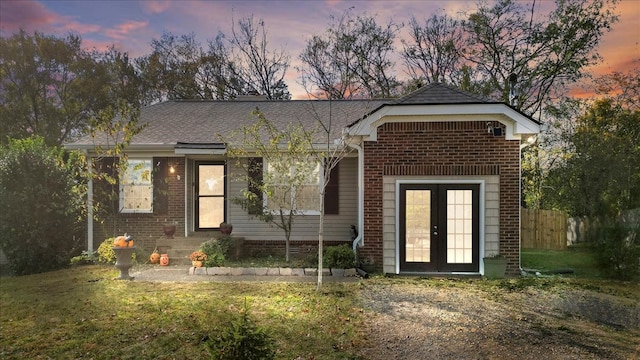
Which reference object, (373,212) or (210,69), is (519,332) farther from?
(210,69)

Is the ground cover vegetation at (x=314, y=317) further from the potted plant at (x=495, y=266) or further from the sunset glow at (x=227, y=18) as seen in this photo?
the sunset glow at (x=227, y=18)

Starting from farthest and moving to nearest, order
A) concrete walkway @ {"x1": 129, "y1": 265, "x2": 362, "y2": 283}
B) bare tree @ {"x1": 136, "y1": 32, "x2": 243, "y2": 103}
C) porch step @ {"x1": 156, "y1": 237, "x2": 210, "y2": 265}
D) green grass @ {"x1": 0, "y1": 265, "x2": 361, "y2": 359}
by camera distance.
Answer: bare tree @ {"x1": 136, "y1": 32, "x2": 243, "y2": 103}
porch step @ {"x1": 156, "y1": 237, "x2": 210, "y2": 265}
concrete walkway @ {"x1": 129, "y1": 265, "x2": 362, "y2": 283}
green grass @ {"x1": 0, "y1": 265, "x2": 361, "y2": 359}

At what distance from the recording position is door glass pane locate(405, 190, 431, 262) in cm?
1034

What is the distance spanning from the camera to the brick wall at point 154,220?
12844mm

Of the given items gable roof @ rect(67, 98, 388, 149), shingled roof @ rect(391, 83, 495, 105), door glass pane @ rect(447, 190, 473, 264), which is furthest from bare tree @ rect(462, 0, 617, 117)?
door glass pane @ rect(447, 190, 473, 264)

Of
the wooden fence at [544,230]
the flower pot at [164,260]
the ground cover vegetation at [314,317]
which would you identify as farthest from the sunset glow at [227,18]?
the wooden fence at [544,230]

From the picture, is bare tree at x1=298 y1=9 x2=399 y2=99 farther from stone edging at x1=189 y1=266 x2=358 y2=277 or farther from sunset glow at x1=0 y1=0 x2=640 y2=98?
stone edging at x1=189 y1=266 x2=358 y2=277

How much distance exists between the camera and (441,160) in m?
10.2

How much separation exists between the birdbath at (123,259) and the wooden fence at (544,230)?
14638mm

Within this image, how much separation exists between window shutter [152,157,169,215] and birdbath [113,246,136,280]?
295 cm

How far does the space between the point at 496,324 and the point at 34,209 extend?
11223mm

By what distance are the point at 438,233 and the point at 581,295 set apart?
3.06 metres

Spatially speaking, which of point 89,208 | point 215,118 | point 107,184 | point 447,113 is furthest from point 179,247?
point 447,113

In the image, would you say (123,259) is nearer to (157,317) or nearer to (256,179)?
(157,317)
